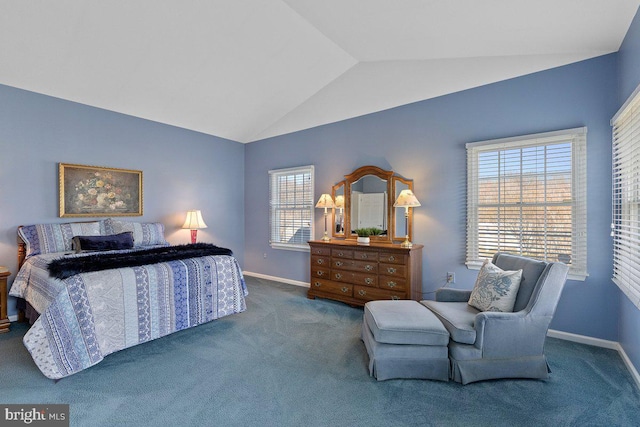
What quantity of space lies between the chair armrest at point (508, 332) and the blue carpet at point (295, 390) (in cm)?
24

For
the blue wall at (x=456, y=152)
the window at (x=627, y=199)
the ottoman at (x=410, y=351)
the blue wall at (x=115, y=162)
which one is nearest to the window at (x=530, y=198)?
the blue wall at (x=456, y=152)

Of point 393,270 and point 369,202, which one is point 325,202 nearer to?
point 369,202

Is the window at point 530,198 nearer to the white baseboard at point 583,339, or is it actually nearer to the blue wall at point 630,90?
the blue wall at point 630,90

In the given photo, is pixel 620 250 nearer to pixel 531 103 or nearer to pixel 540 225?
pixel 540 225

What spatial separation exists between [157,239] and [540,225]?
4.87m

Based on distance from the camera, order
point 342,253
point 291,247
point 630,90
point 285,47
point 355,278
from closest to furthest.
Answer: point 630,90 < point 285,47 < point 355,278 < point 342,253 < point 291,247

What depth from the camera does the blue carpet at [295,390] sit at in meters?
1.88

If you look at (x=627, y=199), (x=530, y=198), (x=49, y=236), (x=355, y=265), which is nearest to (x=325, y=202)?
(x=355, y=265)

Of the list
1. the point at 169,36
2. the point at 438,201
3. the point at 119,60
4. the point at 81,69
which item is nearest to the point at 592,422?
the point at 438,201

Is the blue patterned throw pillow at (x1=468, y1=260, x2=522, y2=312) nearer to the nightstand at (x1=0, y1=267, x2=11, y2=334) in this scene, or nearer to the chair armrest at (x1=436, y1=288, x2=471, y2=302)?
the chair armrest at (x1=436, y1=288, x2=471, y2=302)

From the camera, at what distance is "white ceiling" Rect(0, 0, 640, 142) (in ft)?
8.13

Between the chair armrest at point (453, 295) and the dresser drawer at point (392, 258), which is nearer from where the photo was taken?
the chair armrest at point (453, 295)

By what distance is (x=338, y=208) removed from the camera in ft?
15.6

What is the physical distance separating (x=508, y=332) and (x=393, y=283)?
1.57 m
